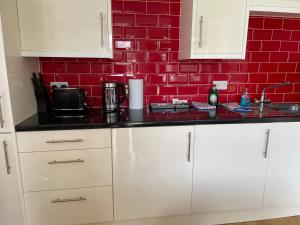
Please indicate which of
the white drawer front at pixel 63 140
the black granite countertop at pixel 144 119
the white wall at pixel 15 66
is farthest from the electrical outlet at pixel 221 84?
the white wall at pixel 15 66

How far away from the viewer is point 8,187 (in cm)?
144

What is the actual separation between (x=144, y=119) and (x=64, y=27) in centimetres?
84

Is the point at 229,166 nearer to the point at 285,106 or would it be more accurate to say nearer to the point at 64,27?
the point at 285,106

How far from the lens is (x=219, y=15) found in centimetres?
166

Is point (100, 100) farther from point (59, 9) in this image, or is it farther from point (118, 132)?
point (59, 9)

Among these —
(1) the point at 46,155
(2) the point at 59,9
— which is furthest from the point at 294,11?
(1) the point at 46,155

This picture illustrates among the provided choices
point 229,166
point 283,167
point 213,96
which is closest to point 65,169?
point 229,166

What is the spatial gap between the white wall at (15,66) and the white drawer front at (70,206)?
0.55 metres

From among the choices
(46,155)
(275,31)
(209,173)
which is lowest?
(209,173)

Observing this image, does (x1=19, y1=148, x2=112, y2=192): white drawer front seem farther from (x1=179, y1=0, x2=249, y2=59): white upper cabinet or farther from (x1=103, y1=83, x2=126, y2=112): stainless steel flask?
(x1=179, y1=0, x2=249, y2=59): white upper cabinet

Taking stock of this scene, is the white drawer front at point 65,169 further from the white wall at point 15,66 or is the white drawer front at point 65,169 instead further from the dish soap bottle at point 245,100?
the dish soap bottle at point 245,100

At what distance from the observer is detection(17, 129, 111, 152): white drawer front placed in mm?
1390

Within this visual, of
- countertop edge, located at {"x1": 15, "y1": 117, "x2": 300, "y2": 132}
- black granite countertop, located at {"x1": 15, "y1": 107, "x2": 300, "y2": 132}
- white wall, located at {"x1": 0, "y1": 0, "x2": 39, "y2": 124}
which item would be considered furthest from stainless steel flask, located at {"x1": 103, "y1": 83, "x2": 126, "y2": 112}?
white wall, located at {"x1": 0, "y1": 0, "x2": 39, "y2": 124}

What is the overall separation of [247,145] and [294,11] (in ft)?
3.74
